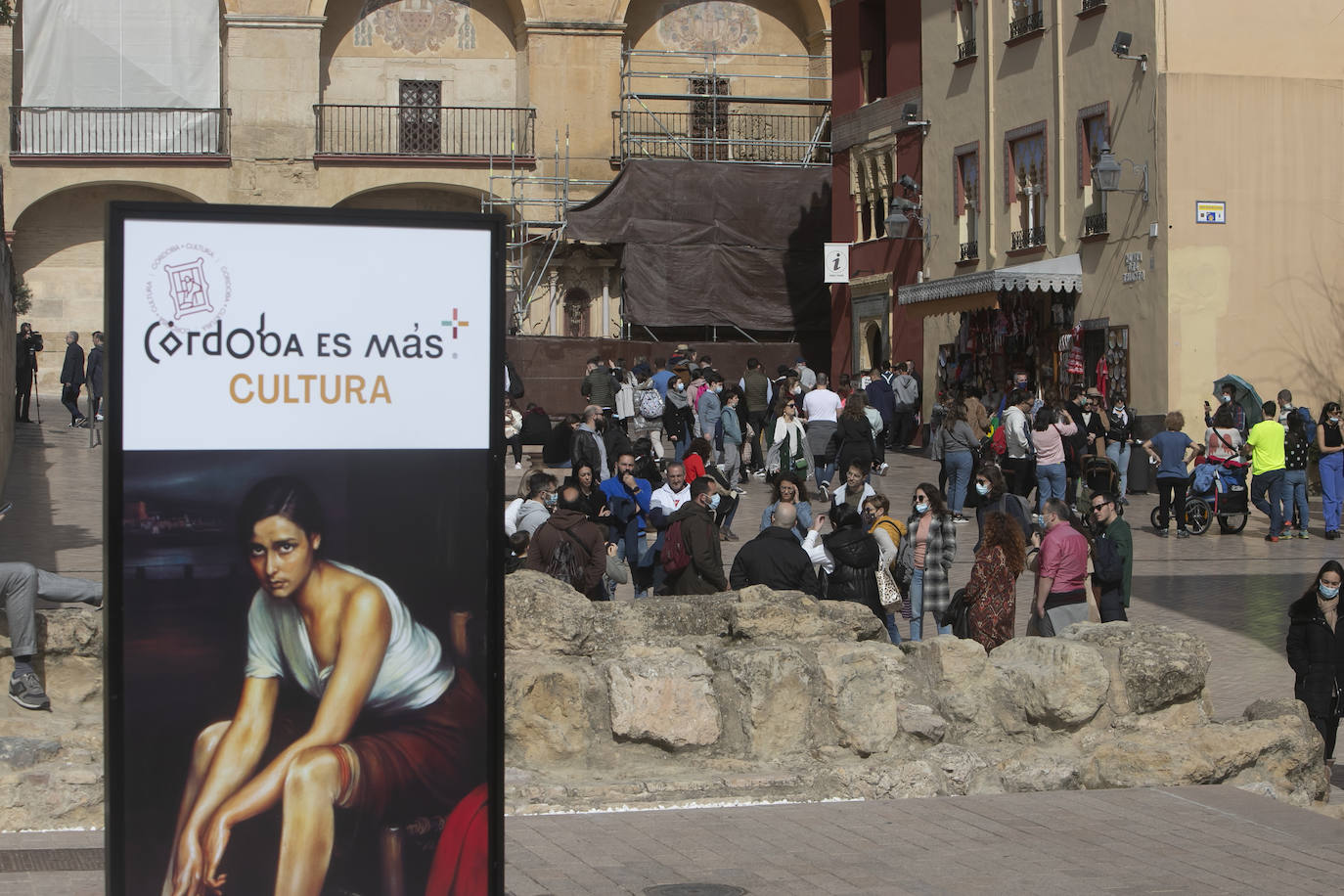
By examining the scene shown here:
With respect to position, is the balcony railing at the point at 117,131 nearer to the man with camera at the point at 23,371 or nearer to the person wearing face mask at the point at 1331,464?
the man with camera at the point at 23,371

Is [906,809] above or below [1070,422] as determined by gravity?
below

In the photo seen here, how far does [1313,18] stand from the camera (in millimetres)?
25109

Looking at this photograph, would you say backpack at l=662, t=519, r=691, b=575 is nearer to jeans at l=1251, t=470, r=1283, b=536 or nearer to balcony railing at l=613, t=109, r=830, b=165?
jeans at l=1251, t=470, r=1283, b=536

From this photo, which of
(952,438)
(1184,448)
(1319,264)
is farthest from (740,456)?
(1319,264)

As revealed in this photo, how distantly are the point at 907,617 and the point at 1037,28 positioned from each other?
54.8ft

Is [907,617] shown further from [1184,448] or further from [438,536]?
[438,536]

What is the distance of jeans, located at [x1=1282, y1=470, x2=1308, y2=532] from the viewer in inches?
777

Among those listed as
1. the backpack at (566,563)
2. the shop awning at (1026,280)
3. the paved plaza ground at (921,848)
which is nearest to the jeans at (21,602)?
the paved plaza ground at (921,848)

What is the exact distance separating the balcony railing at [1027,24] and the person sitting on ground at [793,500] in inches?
621

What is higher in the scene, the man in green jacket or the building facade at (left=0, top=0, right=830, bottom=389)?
the building facade at (left=0, top=0, right=830, bottom=389)

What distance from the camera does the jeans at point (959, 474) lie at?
66.1 ft

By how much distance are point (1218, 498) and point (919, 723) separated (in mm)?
12595

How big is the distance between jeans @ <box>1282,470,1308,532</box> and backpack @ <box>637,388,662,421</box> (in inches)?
350

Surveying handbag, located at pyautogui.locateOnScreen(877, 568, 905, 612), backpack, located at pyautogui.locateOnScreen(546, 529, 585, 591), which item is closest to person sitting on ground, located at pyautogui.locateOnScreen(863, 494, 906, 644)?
handbag, located at pyautogui.locateOnScreen(877, 568, 905, 612)
